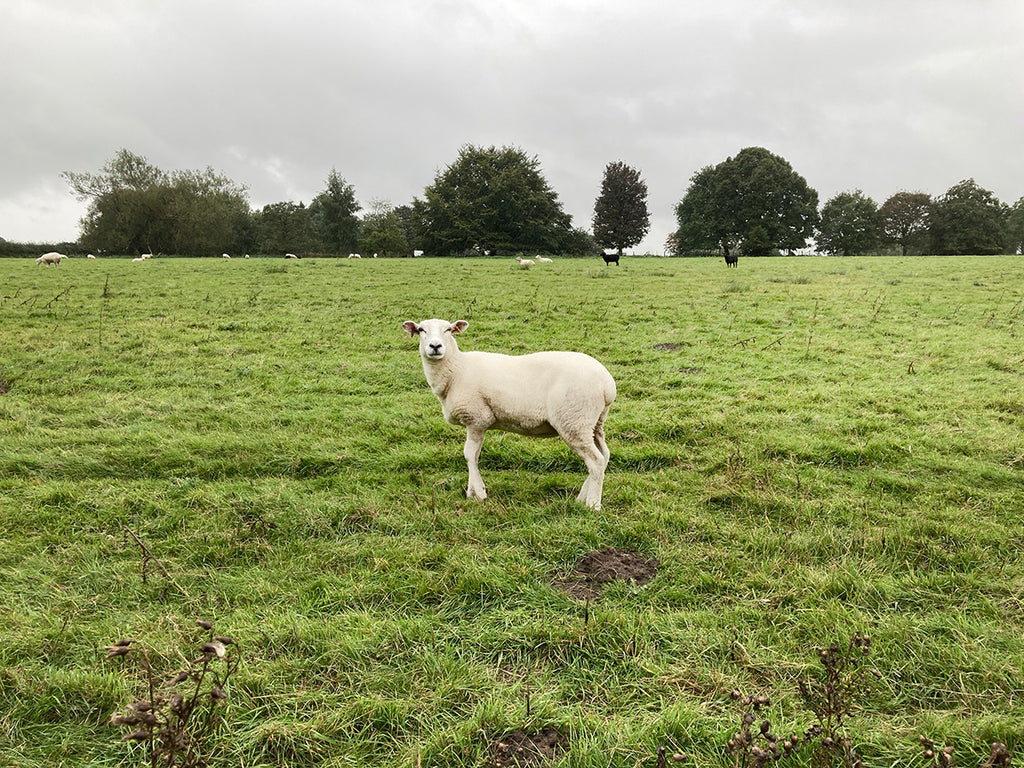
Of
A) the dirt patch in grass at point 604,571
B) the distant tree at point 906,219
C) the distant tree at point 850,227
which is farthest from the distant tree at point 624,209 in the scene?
the dirt patch in grass at point 604,571

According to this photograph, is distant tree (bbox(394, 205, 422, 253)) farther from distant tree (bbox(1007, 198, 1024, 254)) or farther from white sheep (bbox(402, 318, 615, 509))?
distant tree (bbox(1007, 198, 1024, 254))

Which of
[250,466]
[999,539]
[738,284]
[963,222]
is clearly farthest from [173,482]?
[963,222]

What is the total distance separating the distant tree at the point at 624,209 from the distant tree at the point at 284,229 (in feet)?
142

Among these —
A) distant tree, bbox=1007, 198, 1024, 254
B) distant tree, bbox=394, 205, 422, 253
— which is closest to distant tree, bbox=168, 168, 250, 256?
distant tree, bbox=394, 205, 422, 253

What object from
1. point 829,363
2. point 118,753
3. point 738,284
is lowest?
point 118,753

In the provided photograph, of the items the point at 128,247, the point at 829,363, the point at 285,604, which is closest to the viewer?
the point at 285,604

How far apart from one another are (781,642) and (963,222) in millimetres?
90075

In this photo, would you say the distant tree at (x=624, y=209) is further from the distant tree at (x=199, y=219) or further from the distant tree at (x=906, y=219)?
the distant tree at (x=199, y=219)

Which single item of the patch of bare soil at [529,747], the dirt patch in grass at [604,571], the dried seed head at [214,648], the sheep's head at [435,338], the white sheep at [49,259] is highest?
the white sheep at [49,259]

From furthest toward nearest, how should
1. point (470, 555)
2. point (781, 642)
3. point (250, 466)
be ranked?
point (250, 466)
point (470, 555)
point (781, 642)

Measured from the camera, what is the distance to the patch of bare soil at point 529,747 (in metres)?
2.84

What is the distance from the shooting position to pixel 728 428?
7.79 m

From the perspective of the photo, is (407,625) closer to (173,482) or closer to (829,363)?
(173,482)

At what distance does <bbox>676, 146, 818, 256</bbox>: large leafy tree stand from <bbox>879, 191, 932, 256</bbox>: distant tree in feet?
66.1
